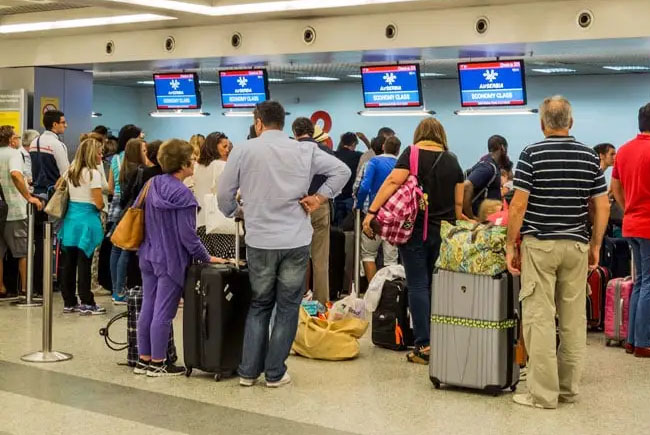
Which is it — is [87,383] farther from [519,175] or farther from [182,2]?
[182,2]

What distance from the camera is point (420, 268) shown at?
6.67 meters

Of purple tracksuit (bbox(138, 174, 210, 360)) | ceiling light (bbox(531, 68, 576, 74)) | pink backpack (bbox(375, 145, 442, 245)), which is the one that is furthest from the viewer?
ceiling light (bbox(531, 68, 576, 74))

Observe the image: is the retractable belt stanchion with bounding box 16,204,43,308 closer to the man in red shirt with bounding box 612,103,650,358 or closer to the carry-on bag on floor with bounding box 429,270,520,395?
the carry-on bag on floor with bounding box 429,270,520,395

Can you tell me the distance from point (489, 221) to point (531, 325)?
797 mm

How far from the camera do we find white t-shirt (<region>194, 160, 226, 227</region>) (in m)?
9.00

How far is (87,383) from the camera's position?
20.3ft

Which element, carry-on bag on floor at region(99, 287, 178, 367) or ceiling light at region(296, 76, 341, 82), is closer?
carry-on bag on floor at region(99, 287, 178, 367)

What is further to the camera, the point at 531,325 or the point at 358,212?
the point at 358,212

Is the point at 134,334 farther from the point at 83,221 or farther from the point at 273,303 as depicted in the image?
the point at 83,221

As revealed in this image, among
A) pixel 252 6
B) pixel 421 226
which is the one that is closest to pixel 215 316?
pixel 421 226

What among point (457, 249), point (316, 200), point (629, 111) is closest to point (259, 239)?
point (316, 200)

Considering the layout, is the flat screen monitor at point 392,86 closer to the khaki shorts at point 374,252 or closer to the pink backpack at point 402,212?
the khaki shorts at point 374,252

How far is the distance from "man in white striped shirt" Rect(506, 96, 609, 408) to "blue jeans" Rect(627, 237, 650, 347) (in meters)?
1.70

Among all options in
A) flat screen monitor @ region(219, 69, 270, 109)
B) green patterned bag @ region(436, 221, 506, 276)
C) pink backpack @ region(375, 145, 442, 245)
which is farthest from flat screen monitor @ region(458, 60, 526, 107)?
A: green patterned bag @ region(436, 221, 506, 276)
